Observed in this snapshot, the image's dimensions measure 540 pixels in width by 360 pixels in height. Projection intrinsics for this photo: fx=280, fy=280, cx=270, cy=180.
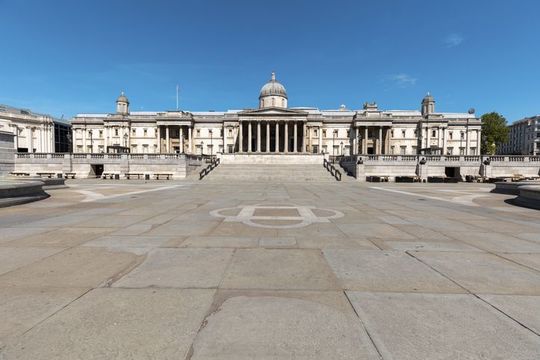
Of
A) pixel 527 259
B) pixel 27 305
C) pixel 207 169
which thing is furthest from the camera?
pixel 207 169

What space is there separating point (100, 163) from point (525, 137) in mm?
175257

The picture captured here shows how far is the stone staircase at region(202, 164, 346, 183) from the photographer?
4100cm

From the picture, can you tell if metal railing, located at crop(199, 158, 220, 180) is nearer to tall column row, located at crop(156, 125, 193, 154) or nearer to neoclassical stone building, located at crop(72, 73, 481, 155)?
neoclassical stone building, located at crop(72, 73, 481, 155)

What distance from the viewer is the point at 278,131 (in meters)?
81.4

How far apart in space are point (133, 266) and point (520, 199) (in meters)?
18.8

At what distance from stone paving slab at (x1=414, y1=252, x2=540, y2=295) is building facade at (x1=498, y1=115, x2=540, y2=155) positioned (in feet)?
521

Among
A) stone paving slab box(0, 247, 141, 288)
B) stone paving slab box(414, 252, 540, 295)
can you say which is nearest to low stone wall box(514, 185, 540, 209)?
stone paving slab box(414, 252, 540, 295)

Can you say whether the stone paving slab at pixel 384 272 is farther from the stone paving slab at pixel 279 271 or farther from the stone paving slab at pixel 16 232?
the stone paving slab at pixel 16 232

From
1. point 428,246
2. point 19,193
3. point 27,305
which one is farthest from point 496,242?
point 19,193

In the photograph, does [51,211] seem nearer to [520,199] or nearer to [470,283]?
[470,283]

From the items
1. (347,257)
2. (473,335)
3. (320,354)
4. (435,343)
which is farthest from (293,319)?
(347,257)

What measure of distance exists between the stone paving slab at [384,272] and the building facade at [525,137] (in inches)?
6295

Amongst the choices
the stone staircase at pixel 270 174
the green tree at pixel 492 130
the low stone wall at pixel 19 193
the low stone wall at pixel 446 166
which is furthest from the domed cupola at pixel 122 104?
the green tree at pixel 492 130

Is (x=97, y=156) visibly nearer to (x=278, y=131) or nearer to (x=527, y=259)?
(x=278, y=131)
